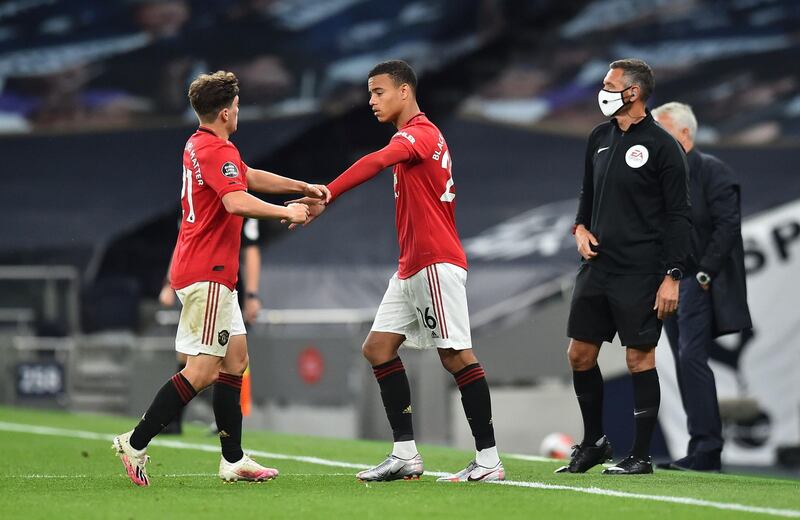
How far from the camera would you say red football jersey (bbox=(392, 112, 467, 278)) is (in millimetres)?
6172

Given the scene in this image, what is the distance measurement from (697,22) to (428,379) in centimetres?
1264

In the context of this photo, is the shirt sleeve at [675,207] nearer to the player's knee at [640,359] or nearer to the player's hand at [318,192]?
the player's knee at [640,359]

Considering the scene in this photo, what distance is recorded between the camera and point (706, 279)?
7.73 metres

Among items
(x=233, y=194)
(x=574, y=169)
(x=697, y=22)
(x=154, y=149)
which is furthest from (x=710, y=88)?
(x=233, y=194)

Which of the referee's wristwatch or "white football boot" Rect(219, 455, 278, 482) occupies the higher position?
the referee's wristwatch

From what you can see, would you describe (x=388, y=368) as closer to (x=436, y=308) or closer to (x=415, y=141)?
(x=436, y=308)

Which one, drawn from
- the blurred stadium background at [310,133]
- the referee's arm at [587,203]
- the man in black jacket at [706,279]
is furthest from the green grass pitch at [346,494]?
the blurred stadium background at [310,133]

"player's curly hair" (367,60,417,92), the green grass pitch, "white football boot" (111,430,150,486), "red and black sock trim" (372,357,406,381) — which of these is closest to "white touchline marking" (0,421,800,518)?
the green grass pitch

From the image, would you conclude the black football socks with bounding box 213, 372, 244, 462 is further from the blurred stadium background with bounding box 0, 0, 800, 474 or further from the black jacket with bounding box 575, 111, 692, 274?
the blurred stadium background with bounding box 0, 0, 800, 474

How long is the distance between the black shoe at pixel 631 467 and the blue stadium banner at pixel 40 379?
34.2 ft

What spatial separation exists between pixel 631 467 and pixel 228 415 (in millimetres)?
1920

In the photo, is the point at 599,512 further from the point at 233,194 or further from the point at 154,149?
the point at 154,149

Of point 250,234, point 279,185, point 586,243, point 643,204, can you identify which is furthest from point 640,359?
point 250,234

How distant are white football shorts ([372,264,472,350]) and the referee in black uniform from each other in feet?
2.42
